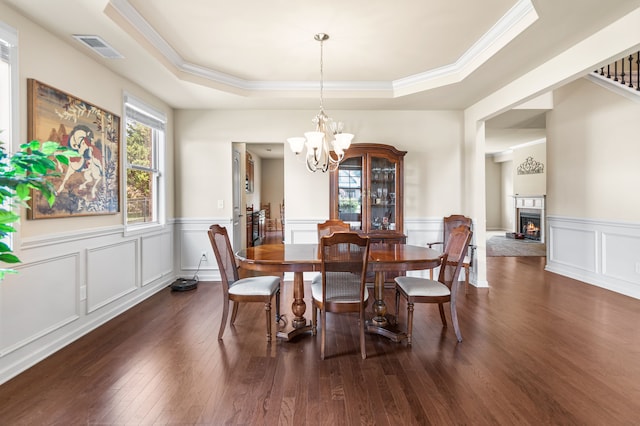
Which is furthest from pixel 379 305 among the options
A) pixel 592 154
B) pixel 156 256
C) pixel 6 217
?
pixel 592 154

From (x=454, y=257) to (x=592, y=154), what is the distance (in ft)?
11.7

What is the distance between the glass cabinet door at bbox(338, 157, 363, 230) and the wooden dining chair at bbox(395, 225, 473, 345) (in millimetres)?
1707

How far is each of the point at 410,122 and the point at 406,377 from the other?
3.70 m

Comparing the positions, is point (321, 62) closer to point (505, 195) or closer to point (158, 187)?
point (158, 187)

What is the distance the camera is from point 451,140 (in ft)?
16.2

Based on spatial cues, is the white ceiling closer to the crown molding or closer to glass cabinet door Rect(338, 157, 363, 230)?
the crown molding

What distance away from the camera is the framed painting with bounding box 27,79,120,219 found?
248 cm

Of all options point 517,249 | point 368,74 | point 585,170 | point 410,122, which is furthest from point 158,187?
point 517,249

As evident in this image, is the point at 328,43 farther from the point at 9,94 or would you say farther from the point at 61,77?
the point at 9,94

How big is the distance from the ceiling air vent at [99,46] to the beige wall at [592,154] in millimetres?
5966

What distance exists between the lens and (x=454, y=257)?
294 centimetres

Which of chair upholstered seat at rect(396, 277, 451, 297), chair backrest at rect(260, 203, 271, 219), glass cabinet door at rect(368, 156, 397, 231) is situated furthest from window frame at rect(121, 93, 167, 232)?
chair backrest at rect(260, 203, 271, 219)

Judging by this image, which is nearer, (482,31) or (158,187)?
(482,31)

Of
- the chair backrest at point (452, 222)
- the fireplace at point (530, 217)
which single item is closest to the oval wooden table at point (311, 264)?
the chair backrest at point (452, 222)
